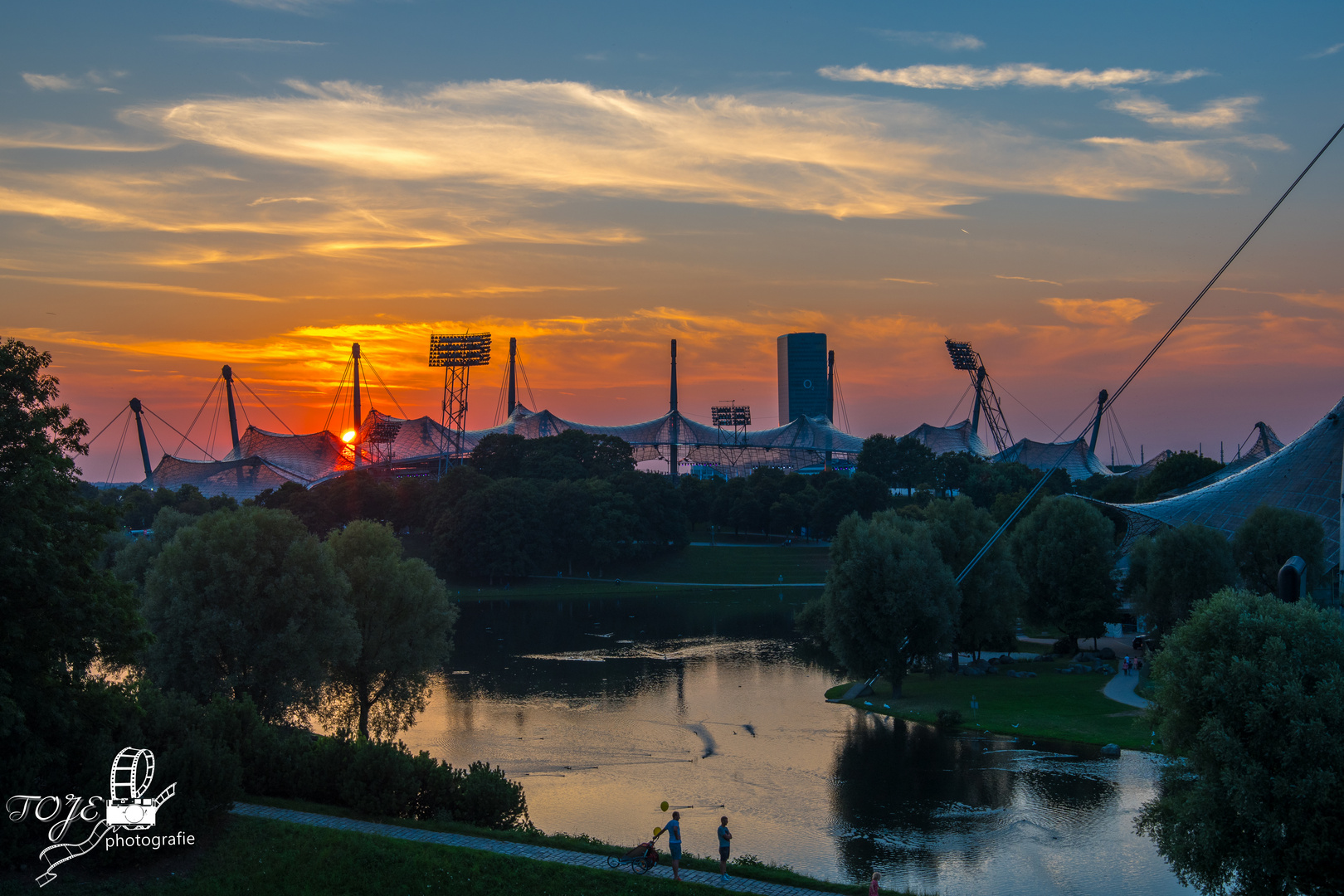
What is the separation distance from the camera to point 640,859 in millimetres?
16406

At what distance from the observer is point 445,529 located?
73312 mm

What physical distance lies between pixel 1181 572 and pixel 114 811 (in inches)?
1468

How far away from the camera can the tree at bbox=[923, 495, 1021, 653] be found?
127 ft

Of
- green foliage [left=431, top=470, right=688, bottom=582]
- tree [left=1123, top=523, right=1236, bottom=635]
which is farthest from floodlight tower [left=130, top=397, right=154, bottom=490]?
tree [left=1123, top=523, right=1236, bottom=635]

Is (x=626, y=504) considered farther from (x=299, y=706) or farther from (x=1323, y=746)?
(x=1323, y=746)

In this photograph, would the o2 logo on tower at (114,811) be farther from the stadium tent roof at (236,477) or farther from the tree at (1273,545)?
the stadium tent roof at (236,477)

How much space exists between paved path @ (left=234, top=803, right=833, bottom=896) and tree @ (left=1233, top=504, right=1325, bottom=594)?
3316 centimetres

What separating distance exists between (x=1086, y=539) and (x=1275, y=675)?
29.2 meters

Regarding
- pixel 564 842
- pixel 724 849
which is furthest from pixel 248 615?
pixel 724 849

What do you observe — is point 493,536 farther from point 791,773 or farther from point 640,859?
point 640,859

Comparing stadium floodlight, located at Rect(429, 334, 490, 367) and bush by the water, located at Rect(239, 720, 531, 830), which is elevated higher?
stadium floodlight, located at Rect(429, 334, 490, 367)

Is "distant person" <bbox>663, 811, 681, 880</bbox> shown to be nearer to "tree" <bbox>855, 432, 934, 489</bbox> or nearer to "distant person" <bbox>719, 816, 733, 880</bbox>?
"distant person" <bbox>719, 816, 733, 880</bbox>

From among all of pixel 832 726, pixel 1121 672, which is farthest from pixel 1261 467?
pixel 832 726

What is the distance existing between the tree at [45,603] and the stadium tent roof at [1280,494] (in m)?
46.5
